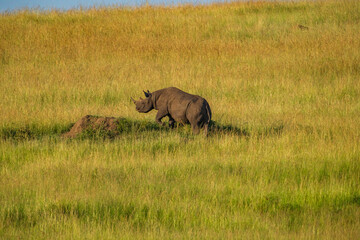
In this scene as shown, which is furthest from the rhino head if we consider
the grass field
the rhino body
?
the grass field

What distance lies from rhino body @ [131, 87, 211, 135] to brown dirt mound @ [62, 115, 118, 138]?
2.89 ft

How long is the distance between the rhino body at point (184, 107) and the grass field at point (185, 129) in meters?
0.34

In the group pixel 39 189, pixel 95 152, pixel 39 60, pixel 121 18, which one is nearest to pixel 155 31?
pixel 121 18

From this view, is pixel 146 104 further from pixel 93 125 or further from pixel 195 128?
pixel 195 128

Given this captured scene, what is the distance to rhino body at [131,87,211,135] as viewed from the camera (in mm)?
9305

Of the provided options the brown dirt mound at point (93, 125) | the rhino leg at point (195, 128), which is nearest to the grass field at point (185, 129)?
the rhino leg at point (195, 128)

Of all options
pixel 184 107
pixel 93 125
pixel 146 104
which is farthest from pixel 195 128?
pixel 93 125

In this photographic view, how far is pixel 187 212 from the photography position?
5871mm

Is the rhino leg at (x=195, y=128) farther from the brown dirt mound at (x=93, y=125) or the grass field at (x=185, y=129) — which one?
the brown dirt mound at (x=93, y=125)

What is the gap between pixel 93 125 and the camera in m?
9.76

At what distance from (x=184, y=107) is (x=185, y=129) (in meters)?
0.83

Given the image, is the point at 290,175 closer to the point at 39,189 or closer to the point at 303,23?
the point at 39,189

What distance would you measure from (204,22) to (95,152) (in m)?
15.6

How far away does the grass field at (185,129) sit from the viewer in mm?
5824
